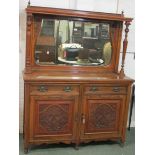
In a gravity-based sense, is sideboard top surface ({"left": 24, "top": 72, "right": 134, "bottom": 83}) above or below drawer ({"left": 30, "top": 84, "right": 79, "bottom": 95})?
above

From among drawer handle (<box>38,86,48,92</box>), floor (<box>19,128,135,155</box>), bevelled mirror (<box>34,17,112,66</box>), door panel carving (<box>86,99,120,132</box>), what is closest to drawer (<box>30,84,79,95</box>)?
drawer handle (<box>38,86,48,92</box>)

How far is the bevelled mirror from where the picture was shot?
2.72 meters

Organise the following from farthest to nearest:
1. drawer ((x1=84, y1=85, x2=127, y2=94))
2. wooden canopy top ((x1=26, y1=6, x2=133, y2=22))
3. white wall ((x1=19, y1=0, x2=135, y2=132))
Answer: white wall ((x1=19, y1=0, x2=135, y2=132)), drawer ((x1=84, y1=85, x2=127, y2=94)), wooden canopy top ((x1=26, y1=6, x2=133, y2=22))

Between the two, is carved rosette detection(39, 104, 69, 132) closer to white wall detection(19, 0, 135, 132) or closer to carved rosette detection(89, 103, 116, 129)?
carved rosette detection(89, 103, 116, 129)

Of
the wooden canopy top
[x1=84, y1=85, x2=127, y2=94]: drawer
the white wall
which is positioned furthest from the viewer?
the white wall

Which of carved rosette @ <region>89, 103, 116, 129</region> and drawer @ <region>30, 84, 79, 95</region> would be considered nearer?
drawer @ <region>30, 84, 79, 95</region>

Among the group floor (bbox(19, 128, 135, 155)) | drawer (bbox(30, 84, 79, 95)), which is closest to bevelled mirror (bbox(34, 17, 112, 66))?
drawer (bbox(30, 84, 79, 95))

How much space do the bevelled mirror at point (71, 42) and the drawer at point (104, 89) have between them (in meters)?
0.42

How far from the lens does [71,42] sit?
9.27ft

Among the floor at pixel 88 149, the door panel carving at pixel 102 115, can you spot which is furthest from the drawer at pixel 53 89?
the floor at pixel 88 149

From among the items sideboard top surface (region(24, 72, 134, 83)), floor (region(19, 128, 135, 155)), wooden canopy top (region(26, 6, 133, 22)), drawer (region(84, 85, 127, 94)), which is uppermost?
wooden canopy top (region(26, 6, 133, 22))

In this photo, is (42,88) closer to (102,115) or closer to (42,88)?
(42,88)

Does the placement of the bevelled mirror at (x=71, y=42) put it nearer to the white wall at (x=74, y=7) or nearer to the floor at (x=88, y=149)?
the white wall at (x=74, y=7)
